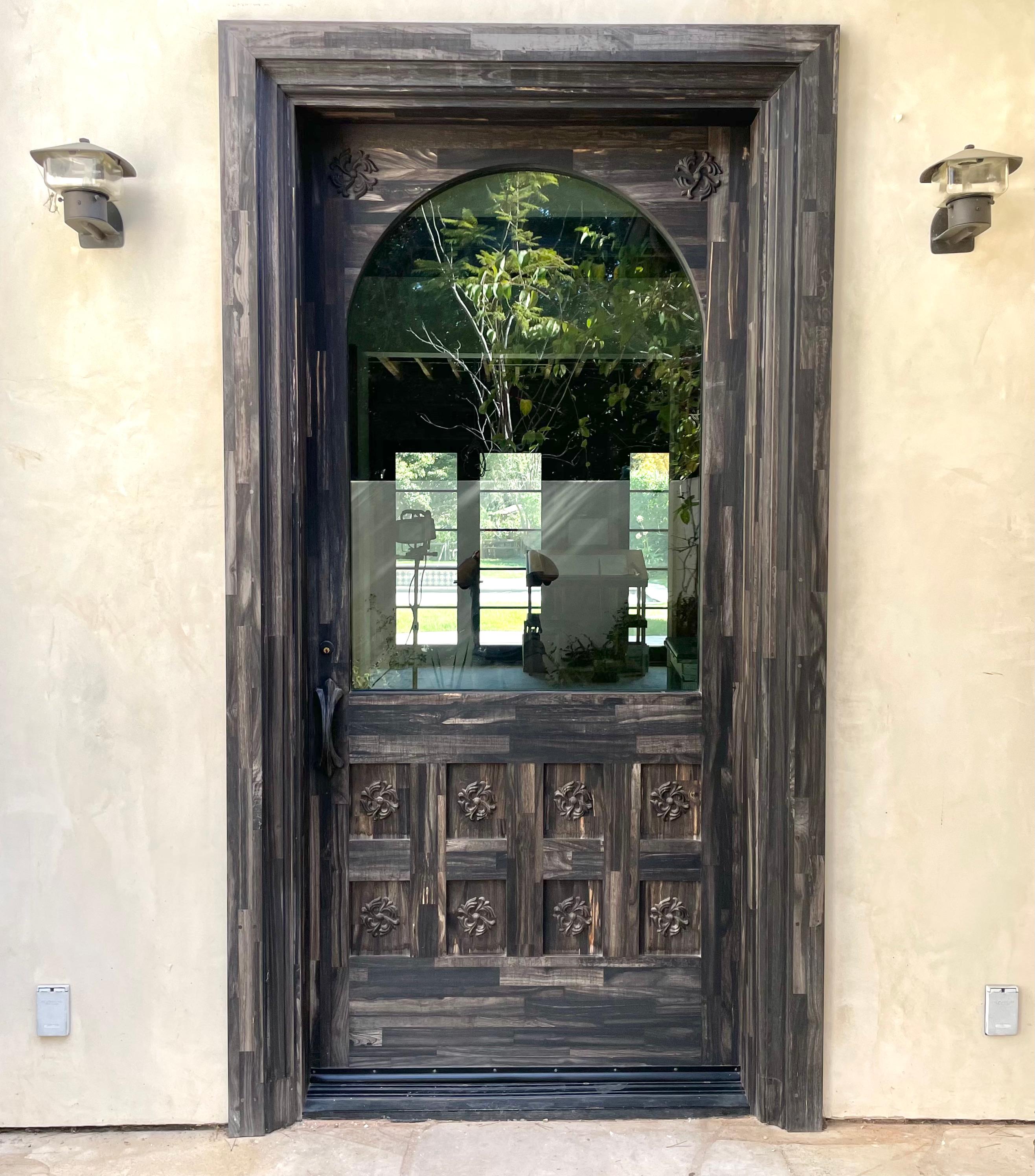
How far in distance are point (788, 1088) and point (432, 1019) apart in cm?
83

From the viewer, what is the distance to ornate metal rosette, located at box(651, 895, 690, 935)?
2.10 m

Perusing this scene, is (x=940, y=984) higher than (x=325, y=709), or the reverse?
(x=325, y=709)

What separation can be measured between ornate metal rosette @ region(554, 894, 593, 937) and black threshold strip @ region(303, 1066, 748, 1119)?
34 cm

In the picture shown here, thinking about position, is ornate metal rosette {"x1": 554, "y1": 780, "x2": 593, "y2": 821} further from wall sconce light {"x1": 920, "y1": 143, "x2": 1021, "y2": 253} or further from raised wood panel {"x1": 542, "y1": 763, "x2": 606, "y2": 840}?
wall sconce light {"x1": 920, "y1": 143, "x2": 1021, "y2": 253}

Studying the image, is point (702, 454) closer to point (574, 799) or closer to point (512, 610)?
point (512, 610)

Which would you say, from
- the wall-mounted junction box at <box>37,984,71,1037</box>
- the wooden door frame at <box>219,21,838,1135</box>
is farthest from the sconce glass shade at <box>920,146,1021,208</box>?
the wall-mounted junction box at <box>37,984,71,1037</box>

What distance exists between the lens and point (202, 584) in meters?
1.94

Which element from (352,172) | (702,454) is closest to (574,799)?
(702,454)

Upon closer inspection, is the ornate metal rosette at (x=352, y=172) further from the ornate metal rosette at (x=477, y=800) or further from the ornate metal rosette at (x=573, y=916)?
the ornate metal rosette at (x=573, y=916)

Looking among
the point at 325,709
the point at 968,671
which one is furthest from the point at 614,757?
the point at 968,671

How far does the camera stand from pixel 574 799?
208cm

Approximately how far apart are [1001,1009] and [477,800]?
1284mm

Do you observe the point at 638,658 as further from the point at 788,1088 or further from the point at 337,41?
the point at 337,41

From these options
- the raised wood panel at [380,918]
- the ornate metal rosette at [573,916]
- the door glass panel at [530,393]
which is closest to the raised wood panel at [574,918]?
the ornate metal rosette at [573,916]
